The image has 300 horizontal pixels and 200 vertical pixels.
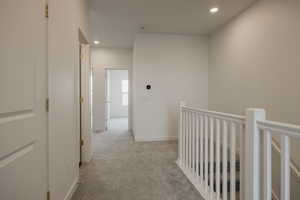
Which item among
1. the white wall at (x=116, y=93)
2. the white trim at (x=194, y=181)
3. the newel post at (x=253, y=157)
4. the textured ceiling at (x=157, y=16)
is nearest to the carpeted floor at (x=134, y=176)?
the white trim at (x=194, y=181)

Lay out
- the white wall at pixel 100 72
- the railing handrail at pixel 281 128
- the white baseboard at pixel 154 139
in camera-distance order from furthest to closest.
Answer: the white wall at pixel 100 72
the white baseboard at pixel 154 139
the railing handrail at pixel 281 128

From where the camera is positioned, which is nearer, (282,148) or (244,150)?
(282,148)

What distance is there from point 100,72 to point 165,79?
7.48 ft

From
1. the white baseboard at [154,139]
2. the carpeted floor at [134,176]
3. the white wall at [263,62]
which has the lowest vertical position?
the carpeted floor at [134,176]

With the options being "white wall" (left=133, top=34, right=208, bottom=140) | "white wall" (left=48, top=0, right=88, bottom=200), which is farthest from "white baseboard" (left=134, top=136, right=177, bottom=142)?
"white wall" (left=48, top=0, right=88, bottom=200)

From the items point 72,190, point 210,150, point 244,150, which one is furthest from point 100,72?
point 244,150

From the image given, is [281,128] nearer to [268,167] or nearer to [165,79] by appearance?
[268,167]

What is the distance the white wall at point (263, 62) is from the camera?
7.27ft

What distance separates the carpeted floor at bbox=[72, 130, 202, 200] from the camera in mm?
1939

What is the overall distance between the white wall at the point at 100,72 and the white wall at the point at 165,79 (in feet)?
4.75

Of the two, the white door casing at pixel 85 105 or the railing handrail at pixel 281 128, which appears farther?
the white door casing at pixel 85 105

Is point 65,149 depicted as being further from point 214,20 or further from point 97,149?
point 214,20

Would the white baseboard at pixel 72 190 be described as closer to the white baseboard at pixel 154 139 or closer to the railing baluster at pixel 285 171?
the railing baluster at pixel 285 171

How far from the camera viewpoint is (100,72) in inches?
209
